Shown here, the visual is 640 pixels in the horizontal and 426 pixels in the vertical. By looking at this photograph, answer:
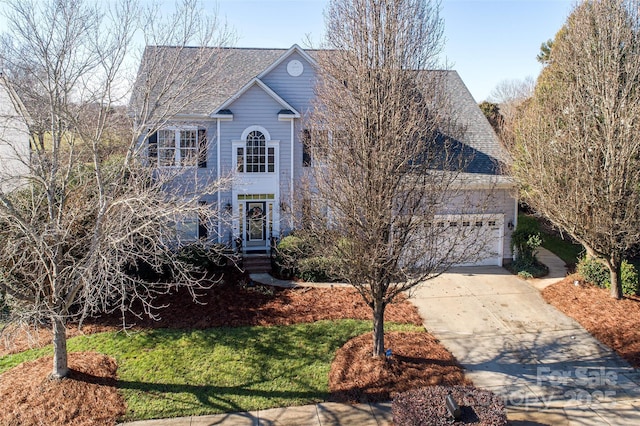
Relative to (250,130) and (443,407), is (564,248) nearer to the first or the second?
(250,130)

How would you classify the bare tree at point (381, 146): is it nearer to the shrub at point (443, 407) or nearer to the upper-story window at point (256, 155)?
the shrub at point (443, 407)

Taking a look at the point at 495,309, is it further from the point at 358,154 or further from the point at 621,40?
the point at 621,40

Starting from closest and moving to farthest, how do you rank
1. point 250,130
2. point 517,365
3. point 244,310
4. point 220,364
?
point 220,364 < point 517,365 < point 244,310 < point 250,130

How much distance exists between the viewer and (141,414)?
26.4ft

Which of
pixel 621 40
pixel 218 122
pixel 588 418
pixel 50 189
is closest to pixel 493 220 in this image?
pixel 621 40

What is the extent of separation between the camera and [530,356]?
10.2 m

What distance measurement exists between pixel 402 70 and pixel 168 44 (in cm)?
569

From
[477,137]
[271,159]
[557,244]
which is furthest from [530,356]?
[557,244]

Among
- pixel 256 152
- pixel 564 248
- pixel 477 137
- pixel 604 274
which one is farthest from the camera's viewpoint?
pixel 564 248

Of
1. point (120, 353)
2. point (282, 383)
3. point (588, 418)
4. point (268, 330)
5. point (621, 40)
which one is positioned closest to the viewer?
point (588, 418)

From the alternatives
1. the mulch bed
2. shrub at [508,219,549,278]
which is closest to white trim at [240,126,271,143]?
the mulch bed

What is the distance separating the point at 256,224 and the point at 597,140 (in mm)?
11709

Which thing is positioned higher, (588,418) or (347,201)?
(347,201)

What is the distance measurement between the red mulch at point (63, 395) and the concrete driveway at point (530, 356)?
6.62 m
